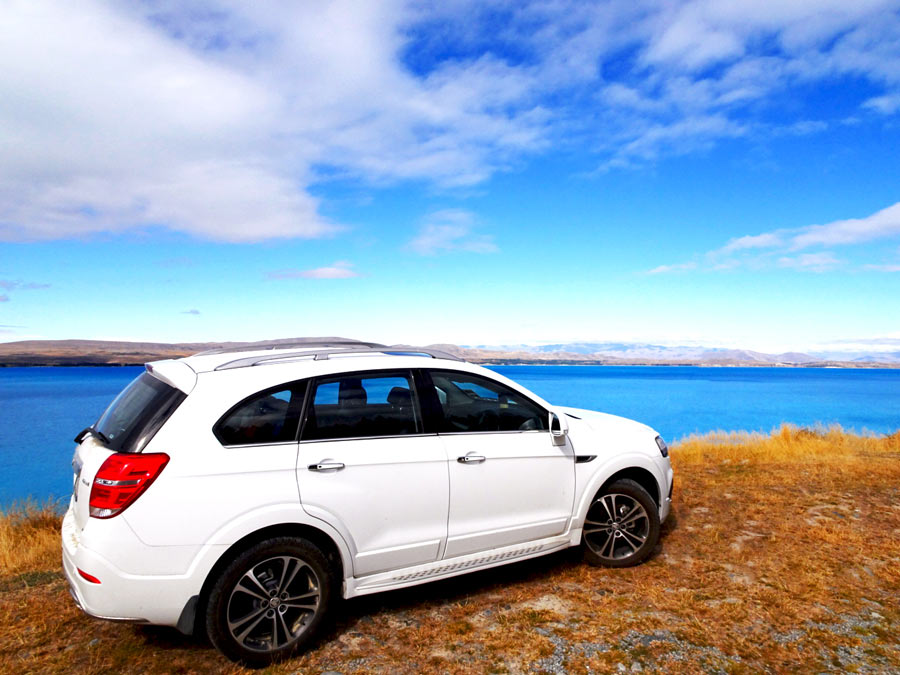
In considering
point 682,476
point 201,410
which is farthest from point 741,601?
point 682,476

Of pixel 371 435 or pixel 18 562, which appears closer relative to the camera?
pixel 371 435

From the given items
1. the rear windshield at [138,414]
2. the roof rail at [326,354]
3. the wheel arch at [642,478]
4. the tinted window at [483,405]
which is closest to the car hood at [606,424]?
the wheel arch at [642,478]

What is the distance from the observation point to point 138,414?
3.39 meters

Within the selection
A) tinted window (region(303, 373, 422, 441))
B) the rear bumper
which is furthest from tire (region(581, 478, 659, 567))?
the rear bumper

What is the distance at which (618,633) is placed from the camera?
3.77 m

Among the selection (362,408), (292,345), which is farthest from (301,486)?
(292,345)

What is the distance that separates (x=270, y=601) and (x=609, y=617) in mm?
2362

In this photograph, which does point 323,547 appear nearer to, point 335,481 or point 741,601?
point 335,481

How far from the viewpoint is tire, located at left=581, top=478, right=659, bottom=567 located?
193 inches

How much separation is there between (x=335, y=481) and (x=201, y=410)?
3.03 feet

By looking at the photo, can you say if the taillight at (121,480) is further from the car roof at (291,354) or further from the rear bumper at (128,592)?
the car roof at (291,354)

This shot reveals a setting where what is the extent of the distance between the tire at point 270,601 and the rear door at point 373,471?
9.8 inches

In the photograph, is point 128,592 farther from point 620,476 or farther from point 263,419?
point 620,476

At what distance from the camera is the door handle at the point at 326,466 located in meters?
3.50
